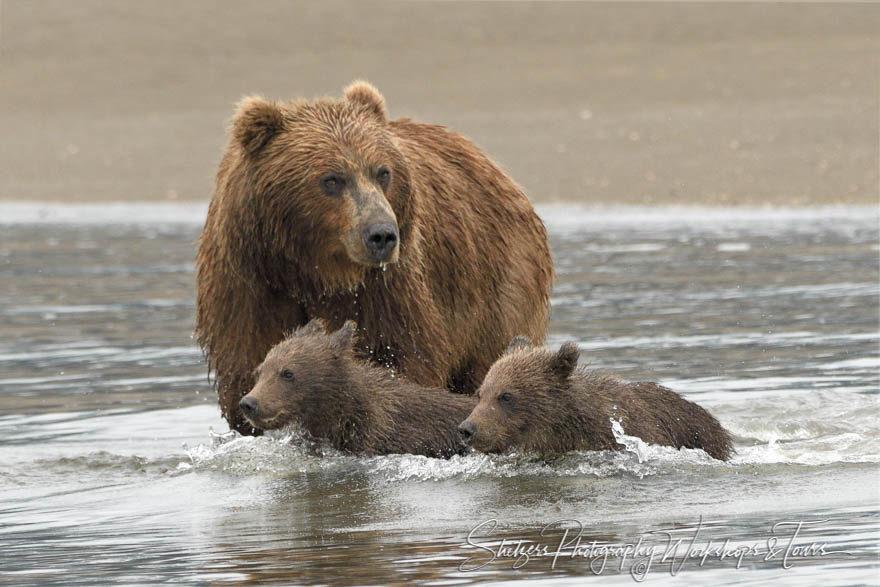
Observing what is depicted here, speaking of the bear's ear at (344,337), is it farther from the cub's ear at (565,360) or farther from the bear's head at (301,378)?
the cub's ear at (565,360)

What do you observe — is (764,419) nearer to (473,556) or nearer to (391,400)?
(391,400)

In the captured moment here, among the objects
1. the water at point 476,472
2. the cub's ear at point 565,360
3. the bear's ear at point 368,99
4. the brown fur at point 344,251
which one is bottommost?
the water at point 476,472

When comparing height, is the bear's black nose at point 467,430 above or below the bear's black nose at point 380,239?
below

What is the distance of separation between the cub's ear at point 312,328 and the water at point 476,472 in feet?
2.24

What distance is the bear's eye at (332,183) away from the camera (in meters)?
7.92

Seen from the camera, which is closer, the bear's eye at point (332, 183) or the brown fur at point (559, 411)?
the bear's eye at point (332, 183)

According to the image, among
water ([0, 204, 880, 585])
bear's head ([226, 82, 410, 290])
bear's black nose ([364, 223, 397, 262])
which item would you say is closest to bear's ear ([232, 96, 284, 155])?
bear's head ([226, 82, 410, 290])

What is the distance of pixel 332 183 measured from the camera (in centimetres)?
792

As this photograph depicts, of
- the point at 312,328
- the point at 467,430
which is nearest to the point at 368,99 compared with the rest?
the point at 312,328

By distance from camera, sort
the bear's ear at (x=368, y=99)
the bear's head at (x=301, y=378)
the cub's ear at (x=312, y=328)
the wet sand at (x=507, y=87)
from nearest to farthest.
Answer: the bear's head at (x=301, y=378), the cub's ear at (x=312, y=328), the bear's ear at (x=368, y=99), the wet sand at (x=507, y=87)

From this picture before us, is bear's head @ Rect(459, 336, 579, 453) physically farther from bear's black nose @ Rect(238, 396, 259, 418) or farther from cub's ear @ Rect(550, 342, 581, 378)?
bear's black nose @ Rect(238, 396, 259, 418)

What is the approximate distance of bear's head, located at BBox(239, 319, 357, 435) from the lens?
26.7 ft

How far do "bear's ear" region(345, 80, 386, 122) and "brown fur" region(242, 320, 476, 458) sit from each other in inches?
48.3

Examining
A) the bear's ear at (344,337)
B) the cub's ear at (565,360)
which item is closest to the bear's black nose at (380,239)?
the bear's ear at (344,337)
